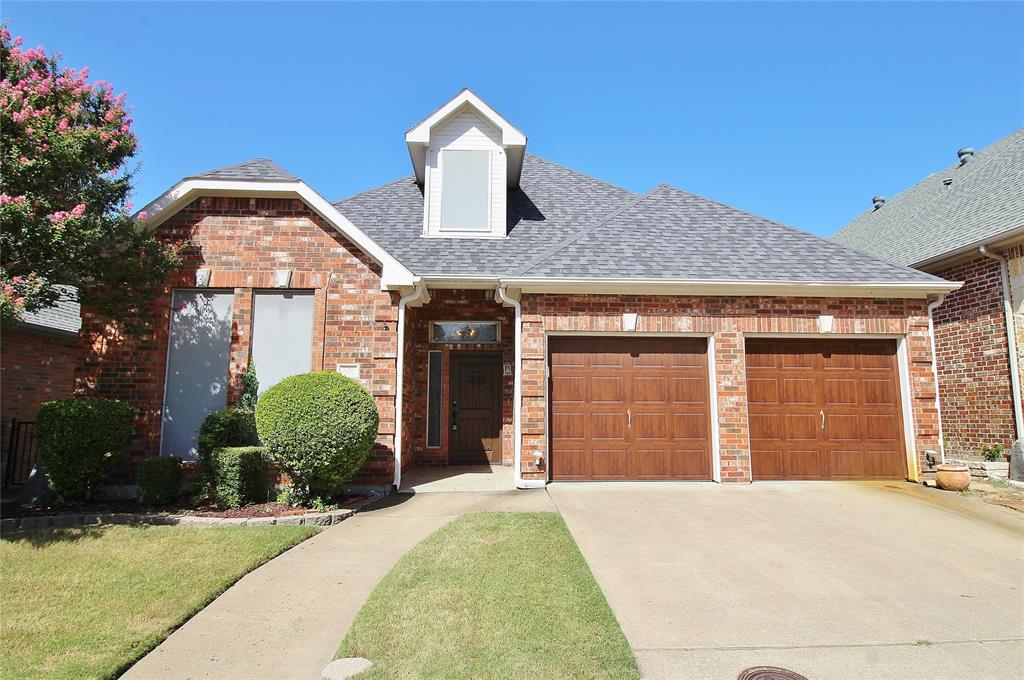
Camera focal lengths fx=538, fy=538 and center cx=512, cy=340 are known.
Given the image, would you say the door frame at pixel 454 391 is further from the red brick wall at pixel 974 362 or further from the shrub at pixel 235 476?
the red brick wall at pixel 974 362

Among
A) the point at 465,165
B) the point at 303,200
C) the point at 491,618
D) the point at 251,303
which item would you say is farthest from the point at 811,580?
the point at 465,165

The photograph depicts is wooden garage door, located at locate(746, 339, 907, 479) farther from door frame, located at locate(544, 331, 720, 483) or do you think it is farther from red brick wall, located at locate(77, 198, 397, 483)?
red brick wall, located at locate(77, 198, 397, 483)

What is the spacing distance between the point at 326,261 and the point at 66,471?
4.58m

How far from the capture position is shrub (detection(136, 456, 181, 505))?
24.4ft

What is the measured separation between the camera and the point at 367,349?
8.88m

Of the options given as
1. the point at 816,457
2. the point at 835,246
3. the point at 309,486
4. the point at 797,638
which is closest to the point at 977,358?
the point at 835,246

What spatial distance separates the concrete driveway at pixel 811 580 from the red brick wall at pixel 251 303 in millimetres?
3843

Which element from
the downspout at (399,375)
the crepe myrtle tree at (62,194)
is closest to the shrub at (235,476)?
the downspout at (399,375)

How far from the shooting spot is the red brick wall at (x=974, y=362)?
31.8 feet

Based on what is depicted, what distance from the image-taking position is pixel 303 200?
29.6ft

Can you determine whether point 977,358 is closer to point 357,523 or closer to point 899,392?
point 899,392

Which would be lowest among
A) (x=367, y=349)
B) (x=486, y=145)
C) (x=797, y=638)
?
(x=797, y=638)

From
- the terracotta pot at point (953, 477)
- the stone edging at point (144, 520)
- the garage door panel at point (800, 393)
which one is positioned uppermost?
the garage door panel at point (800, 393)

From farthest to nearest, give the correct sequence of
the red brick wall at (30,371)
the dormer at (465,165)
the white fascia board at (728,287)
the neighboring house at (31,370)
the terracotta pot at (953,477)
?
the dormer at (465,165) < the red brick wall at (30,371) < the neighboring house at (31,370) < the white fascia board at (728,287) < the terracotta pot at (953,477)
